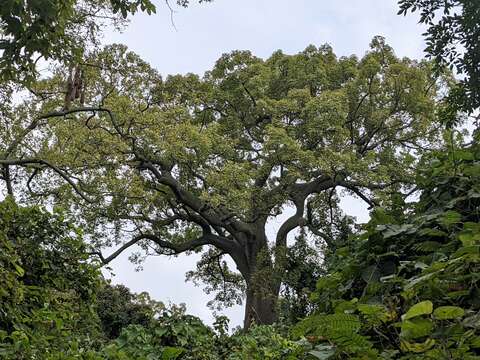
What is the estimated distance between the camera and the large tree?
12438 millimetres

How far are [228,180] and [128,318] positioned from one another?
Result: 3.92 m

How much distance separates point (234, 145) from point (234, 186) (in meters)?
1.86

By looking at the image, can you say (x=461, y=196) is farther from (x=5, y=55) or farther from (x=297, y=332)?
(x=5, y=55)

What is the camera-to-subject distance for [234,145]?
48.8 ft

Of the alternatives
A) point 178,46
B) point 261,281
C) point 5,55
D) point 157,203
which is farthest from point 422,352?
point 157,203

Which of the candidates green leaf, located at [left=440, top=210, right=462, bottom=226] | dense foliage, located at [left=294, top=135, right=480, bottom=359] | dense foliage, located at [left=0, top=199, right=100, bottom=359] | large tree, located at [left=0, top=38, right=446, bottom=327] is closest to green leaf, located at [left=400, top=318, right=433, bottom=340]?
dense foliage, located at [left=294, top=135, right=480, bottom=359]

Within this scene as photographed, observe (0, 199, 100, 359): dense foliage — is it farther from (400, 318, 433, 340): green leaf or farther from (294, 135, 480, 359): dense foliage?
(400, 318, 433, 340): green leaf

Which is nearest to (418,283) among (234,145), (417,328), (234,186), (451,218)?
(417,328)

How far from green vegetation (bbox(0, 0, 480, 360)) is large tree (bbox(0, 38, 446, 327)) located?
55mm

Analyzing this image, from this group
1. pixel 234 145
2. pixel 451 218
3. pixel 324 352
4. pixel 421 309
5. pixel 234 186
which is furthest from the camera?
pixel 234 145

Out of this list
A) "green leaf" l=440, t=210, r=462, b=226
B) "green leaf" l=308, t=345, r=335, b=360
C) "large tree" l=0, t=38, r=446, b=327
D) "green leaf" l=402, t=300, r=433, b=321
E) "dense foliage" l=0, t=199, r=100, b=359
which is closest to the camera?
"green leaf" l=402, t=300, r=433, b=321

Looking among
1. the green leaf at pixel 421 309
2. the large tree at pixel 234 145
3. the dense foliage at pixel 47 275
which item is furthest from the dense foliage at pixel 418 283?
the large tree at pixel 234 145

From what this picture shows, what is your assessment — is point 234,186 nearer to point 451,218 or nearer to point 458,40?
point 458,40

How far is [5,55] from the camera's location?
4090mm
